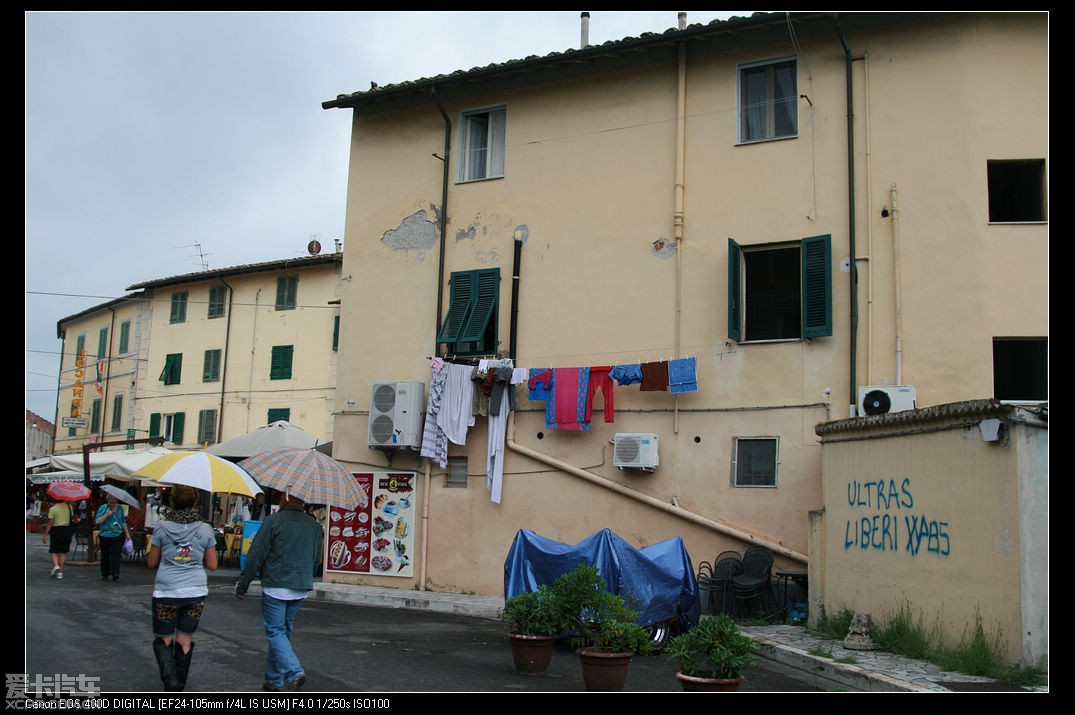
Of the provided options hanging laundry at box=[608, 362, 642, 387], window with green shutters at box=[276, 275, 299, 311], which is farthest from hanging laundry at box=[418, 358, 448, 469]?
window with green shutters at box=[276, 275, 299, 311]

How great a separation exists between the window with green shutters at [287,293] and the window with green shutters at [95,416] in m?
11.1

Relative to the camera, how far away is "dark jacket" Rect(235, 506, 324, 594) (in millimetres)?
7824

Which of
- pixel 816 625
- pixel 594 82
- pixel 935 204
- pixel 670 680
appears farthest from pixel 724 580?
pixel 594 82

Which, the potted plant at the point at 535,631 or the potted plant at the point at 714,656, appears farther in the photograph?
the potted plant at the point at 535,631

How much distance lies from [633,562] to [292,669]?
5038 mm

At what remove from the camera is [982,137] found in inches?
545

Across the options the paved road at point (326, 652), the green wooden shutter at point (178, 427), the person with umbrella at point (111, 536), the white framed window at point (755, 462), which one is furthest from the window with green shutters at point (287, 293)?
the white framed window at point (755, 462)

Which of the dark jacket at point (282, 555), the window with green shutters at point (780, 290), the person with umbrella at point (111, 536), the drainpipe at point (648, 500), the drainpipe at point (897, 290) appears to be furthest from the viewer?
the person with umbrella at point (111, 536)

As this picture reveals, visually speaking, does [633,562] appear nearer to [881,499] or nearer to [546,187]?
[881,499]

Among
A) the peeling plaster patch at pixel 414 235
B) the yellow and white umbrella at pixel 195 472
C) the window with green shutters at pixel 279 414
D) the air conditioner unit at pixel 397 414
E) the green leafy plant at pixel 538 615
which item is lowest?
the green leafy plant at pixel 538 615

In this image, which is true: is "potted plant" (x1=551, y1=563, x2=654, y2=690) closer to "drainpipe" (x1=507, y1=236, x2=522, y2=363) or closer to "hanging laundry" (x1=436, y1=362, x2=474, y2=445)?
"hanging laundry" (x1=436, y1=362, x2=474, y2=445)

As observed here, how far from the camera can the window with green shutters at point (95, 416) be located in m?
38.5

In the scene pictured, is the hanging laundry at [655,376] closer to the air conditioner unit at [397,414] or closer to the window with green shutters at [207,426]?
the air conditioner unit at [397,414]

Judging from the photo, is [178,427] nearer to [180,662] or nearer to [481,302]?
[481,302]
